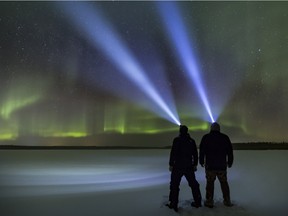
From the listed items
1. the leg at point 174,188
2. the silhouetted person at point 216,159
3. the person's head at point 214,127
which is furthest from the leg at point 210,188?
the person's head at point 214,127

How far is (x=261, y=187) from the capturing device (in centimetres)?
1080

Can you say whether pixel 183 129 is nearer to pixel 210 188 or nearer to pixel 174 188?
pixel 174 188

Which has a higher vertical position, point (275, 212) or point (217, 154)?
point (217, 154)

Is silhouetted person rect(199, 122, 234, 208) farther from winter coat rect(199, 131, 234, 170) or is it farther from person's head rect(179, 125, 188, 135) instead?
person's head rect(179, 125, 188, 135)

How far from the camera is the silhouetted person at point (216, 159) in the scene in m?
7.37

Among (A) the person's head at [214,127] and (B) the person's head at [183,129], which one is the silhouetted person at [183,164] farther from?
(A) the person's head at [214,127]

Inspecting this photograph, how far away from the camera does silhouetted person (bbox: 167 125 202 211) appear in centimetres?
723

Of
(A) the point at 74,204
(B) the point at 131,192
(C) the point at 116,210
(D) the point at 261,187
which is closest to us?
(C) the point at 116,210

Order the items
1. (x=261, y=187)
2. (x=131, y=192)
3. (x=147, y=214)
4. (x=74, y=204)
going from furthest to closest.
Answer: (x=261, y=187) < (x=131, y=192) < (x=74, y=204) < (x=147, y=214)

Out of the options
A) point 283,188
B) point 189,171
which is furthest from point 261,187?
point 189,171

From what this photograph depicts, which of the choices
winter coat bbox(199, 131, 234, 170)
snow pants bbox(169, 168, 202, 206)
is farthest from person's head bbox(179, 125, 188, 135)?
snow pants bbox(169, 168, 202, 206)

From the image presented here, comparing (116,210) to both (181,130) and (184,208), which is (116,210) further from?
(181,130)

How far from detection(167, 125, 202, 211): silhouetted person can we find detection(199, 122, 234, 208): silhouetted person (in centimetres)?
22

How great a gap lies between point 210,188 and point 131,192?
320cm
